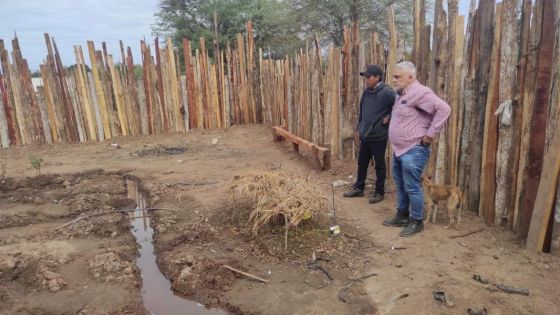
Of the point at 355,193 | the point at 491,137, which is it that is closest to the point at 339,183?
the point at 355,193

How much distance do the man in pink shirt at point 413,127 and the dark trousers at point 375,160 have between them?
0.74 meters

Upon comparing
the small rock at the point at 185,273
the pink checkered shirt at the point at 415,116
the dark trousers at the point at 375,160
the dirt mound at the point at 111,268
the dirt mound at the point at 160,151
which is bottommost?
the small rock at the point at 185,273

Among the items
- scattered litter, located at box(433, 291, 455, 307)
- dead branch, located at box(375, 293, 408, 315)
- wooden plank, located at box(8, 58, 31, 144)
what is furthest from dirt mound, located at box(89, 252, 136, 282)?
wooden plank, located at box(8, 58, 31, 144)

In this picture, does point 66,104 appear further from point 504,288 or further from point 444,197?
point 504,288

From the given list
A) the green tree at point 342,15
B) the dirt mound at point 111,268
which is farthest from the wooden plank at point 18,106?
the green tree at point 342,15

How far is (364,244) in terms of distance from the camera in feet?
13.3

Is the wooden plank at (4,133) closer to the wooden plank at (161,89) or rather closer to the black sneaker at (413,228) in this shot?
the wooden plank at (161,89)

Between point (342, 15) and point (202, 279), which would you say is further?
point (342, 15)

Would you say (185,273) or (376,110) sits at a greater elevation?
(376,110)

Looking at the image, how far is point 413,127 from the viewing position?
3.97m

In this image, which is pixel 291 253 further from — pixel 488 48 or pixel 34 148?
pixel 34 148

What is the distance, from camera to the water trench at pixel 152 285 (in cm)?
327

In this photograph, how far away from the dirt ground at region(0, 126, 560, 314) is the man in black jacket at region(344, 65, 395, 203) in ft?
1.51

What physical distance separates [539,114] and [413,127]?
1.03 m
